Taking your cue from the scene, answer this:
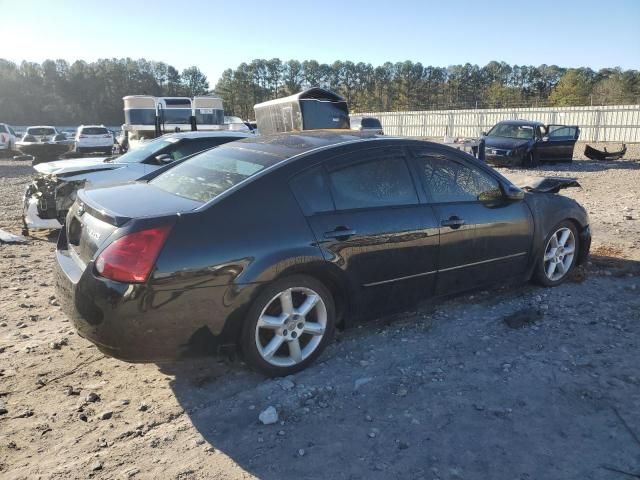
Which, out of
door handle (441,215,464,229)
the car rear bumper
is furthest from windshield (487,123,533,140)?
the car rear bumper

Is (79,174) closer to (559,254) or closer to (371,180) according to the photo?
(371,180)

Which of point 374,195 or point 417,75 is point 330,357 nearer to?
point 374,195

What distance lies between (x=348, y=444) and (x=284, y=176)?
1.70 m

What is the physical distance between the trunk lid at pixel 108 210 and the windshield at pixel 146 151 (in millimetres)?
4194

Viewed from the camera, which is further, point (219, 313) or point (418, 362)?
point (418, 362)

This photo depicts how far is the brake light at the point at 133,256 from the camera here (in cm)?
282

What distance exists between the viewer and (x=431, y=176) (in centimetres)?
407

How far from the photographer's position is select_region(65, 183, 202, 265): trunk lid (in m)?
3.03

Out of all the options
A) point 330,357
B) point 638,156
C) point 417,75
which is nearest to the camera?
point 330,357

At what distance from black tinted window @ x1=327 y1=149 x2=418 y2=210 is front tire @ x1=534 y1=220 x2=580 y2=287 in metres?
1.78

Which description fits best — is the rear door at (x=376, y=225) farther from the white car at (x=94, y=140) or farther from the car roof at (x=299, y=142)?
the white car at (x=94, y=140)

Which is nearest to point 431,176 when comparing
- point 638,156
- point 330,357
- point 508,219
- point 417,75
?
point 508,219

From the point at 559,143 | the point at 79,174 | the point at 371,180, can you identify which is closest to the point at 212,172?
the point at 371,180

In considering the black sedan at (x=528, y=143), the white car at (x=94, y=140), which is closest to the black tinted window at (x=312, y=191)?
the black sedan at (x=528, y=143)
